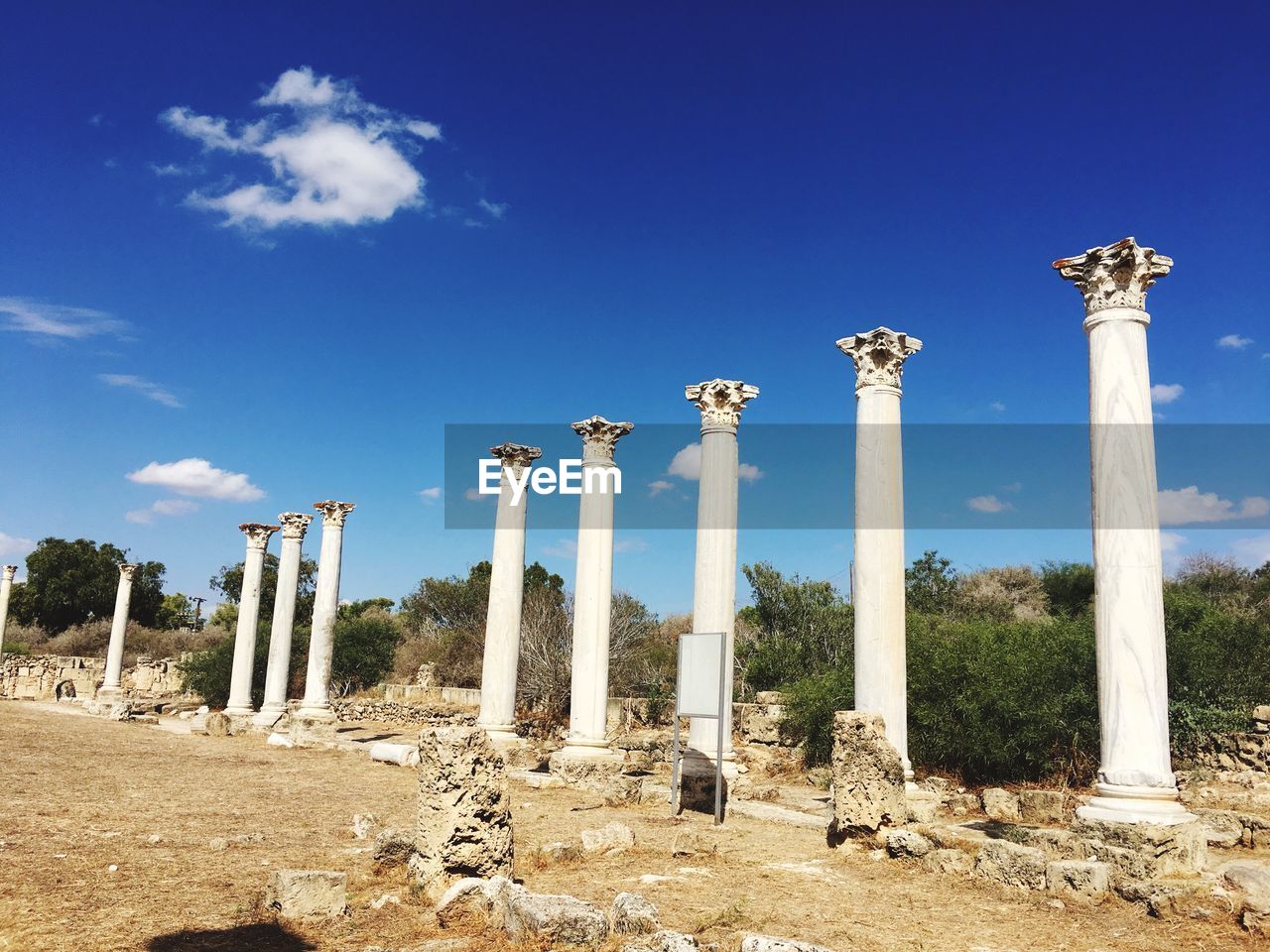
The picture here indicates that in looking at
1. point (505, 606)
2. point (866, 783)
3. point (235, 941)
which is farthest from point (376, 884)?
Result: point (505, 606)

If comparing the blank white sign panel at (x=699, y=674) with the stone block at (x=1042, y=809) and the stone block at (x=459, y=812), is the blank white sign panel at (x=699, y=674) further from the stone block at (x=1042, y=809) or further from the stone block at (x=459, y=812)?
the stone block at (x=1042, y=809)

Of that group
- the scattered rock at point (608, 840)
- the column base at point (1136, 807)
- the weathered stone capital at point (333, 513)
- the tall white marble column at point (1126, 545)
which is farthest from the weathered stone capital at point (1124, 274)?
the weathered stone capital at point (333, 513)

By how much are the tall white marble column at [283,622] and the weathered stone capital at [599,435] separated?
13.6 m

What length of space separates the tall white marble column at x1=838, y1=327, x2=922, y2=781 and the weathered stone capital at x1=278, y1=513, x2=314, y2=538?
19898mm

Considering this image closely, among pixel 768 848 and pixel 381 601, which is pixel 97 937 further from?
pixel 381 601

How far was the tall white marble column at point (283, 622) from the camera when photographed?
89.7 feet

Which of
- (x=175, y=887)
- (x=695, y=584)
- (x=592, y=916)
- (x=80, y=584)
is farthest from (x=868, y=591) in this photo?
(x=80, y=584)

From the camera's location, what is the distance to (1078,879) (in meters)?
8.50

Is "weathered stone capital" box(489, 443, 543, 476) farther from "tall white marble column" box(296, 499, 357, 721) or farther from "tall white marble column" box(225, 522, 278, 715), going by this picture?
"tall white marble column" box(225, 522, 278, 715)

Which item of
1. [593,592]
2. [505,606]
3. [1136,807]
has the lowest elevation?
[1136,807]

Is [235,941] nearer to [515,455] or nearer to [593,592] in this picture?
[593,592]

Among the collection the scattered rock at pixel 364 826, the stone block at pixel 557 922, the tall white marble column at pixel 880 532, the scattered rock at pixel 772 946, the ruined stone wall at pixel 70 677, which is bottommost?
the ruined stone wall at pixel 70 677

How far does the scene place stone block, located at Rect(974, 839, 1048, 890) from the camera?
8648mm

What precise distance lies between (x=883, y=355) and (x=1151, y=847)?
719 centimetres
